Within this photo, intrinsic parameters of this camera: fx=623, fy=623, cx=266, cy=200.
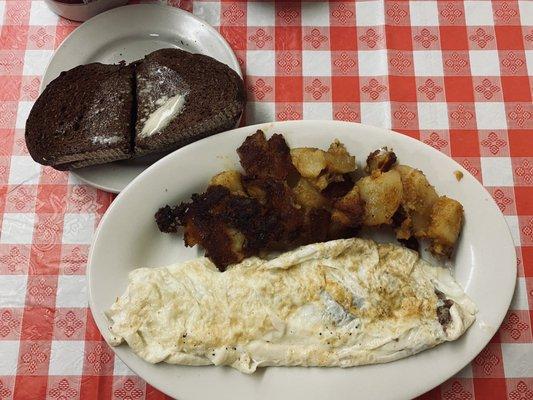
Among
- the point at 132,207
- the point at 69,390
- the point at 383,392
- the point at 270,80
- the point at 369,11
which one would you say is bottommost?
the point at 69,390

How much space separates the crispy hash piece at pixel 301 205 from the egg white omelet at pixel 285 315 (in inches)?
3.5

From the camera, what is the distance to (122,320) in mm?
2156

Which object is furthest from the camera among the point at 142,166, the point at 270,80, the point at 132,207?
the point at 270,80

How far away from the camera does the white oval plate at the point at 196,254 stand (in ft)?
7.14

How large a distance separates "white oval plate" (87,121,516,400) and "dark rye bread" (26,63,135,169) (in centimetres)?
22

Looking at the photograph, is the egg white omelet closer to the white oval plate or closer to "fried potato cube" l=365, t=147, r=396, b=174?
the white oval plate

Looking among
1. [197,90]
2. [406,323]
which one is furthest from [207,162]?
[406,323]

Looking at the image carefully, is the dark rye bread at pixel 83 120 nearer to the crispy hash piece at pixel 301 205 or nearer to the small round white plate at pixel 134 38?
the small round white plate at pixel 134 38

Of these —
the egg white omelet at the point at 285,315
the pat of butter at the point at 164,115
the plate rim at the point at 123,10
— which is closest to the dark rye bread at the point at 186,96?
the pat of butter at the point at 164,115

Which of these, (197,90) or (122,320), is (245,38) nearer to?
(197,90)

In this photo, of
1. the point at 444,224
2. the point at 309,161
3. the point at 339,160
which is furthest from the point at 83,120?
the point at 444,224

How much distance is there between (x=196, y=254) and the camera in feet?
7.97

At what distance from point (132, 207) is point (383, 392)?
44.5 inches

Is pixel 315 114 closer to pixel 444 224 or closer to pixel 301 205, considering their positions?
pixel 301 205
